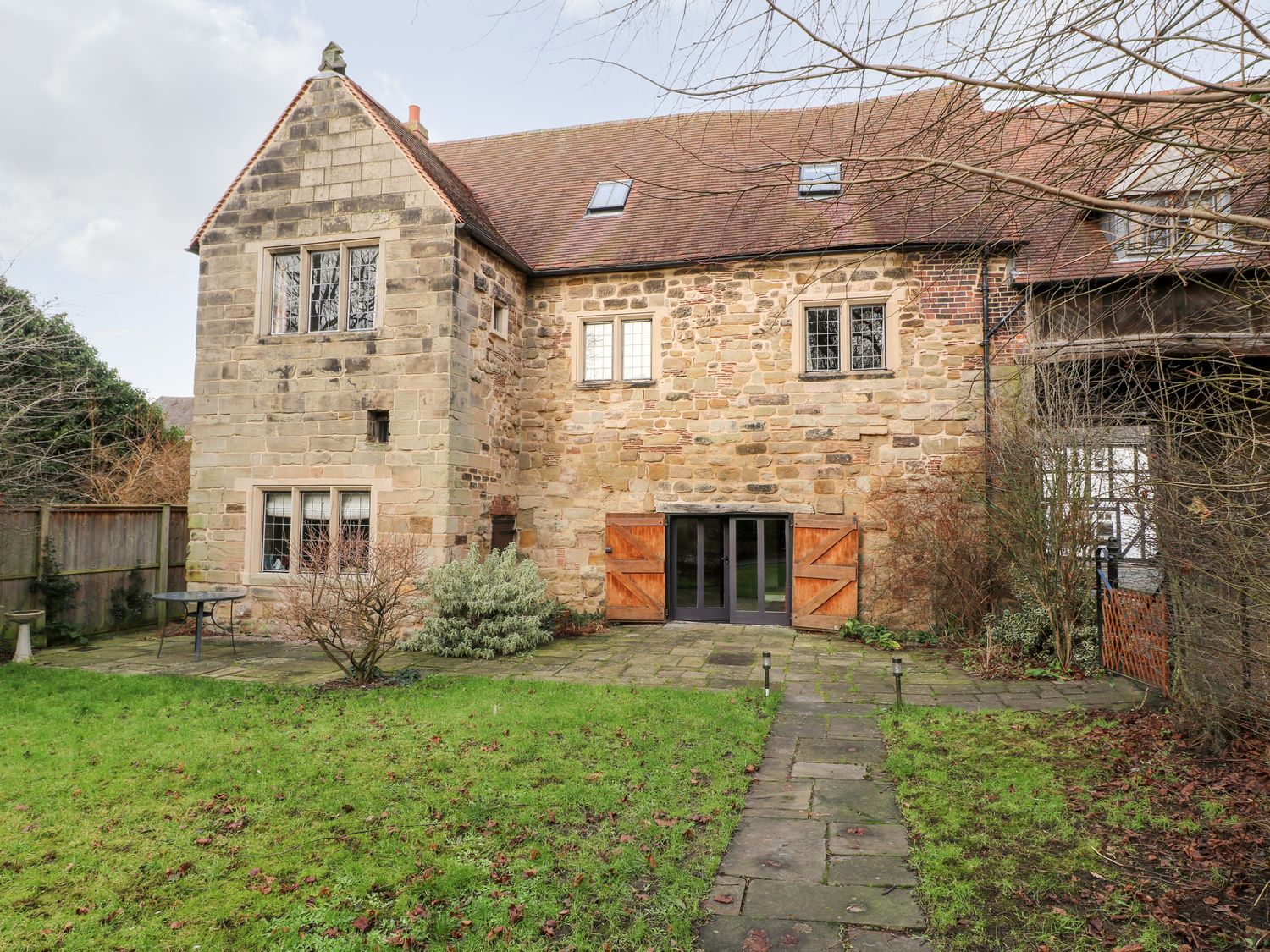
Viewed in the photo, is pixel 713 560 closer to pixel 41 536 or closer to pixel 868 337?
pixel 868 337

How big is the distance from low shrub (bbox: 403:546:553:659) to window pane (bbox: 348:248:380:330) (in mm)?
3894

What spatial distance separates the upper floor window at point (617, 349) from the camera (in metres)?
12.1

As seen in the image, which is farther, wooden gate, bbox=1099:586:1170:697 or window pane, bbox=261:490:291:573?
window pane, bbox=261:490:291:573

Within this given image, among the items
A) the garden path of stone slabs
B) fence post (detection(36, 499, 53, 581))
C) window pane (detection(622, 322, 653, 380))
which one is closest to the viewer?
the garden path of stone slabs

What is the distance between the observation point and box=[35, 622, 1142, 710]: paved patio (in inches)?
294

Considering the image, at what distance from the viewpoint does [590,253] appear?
12.3 m

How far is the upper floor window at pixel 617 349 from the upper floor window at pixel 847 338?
8.50 feet

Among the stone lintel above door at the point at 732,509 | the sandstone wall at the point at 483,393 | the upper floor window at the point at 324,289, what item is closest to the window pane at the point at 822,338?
the stone lintel above door at the point at 732,509

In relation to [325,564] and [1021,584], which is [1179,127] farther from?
[325,564]

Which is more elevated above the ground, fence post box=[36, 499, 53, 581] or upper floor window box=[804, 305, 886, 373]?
upper floor window box=[804, 305, 886, 373]

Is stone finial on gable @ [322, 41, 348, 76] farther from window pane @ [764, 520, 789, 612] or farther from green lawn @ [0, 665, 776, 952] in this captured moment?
window pane @ [764, 520, 789, 612]

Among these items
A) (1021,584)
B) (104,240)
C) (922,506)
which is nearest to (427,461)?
(922,506)

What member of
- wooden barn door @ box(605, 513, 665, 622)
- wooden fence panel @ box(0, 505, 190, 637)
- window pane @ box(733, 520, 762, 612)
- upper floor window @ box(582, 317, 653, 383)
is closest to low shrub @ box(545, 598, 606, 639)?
wooden barn door @ box(605, 513, 665, 622)

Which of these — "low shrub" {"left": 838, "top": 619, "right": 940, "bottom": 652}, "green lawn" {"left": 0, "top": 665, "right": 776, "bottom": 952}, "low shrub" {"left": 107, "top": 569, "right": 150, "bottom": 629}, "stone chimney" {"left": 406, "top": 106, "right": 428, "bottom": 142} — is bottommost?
"green lawn" {"left": 0, "top": 665, "right": 776, "bottom": 952}
